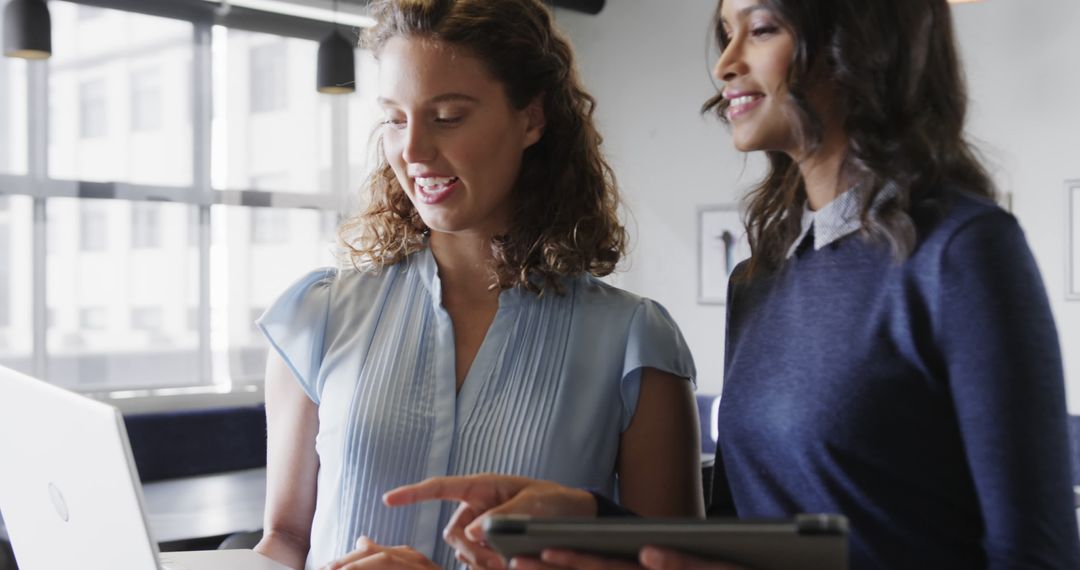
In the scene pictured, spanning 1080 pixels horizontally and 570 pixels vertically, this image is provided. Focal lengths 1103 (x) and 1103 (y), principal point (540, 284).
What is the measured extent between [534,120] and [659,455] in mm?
535

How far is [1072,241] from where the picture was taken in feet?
17.3

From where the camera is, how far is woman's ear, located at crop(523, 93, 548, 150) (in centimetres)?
166

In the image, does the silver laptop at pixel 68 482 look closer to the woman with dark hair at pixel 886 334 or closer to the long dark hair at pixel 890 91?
the woman with dark hair at pixel 886 334

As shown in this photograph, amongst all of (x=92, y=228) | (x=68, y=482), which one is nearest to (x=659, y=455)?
(x=68, y=482)

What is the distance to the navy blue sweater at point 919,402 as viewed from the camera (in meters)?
0.98

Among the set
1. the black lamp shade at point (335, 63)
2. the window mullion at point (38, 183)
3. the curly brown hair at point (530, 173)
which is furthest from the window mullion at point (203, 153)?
the curly brown hair at point (530, 173)

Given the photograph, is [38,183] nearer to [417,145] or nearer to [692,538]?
[417,145]

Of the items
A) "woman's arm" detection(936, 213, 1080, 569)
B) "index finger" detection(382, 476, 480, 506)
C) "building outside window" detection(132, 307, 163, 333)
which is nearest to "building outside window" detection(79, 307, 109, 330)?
"building outside window" detection(132, 307, 163, 333)

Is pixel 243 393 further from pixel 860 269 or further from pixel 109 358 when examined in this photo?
pixel 860 269

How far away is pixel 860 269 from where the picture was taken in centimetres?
116

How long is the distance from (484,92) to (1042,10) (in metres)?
4.69

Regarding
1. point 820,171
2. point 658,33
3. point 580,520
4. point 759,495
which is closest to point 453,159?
point 820,171

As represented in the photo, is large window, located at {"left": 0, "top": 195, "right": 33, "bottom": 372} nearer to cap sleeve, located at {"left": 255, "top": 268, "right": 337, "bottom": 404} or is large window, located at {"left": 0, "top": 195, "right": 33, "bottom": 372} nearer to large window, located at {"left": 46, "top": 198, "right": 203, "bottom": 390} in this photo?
large window, located at {"left": 46, "top": 198, "right": 203, "bottom": 390}

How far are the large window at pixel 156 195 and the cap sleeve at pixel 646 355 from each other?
4795 mm
